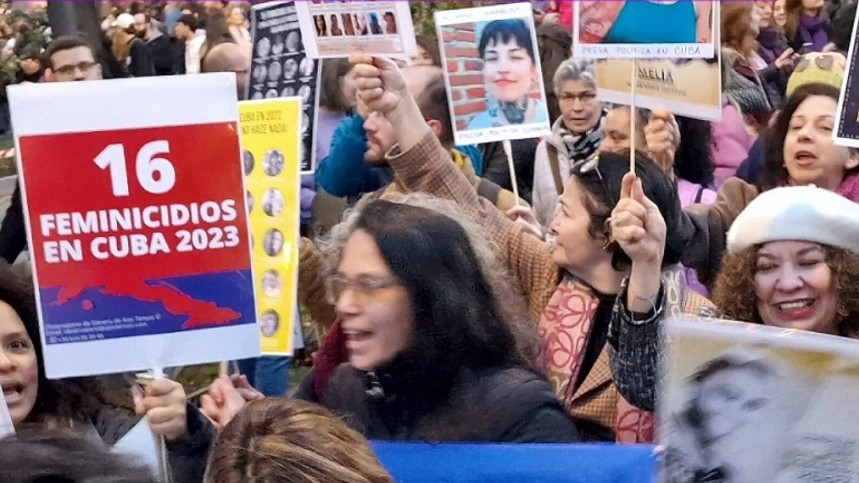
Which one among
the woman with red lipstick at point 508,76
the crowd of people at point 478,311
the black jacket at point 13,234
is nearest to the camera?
the crowd of people at point 478,311

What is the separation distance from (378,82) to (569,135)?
1598 mm

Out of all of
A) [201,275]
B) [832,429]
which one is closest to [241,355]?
[201,275]

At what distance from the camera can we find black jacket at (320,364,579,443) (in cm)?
229

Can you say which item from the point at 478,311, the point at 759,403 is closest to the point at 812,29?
the point at 478,311

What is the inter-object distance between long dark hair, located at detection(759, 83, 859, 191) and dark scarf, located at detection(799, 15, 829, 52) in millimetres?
3499

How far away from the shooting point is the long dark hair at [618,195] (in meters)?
2.87

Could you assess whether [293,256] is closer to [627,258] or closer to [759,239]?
[627,258]

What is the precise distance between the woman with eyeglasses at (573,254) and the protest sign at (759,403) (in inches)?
29.0

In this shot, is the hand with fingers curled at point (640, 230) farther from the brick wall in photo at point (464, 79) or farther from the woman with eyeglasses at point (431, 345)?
the brick wall in photo at point (464, 79)

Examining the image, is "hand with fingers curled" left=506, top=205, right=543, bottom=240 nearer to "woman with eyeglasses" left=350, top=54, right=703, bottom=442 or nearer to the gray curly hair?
"woman with eyeglasses" left=350, top=54, right=703, bottom=442

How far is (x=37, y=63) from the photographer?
7.19 m

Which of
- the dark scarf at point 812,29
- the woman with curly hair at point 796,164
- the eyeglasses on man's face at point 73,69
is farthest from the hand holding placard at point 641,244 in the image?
the dark scarf at point 812,29

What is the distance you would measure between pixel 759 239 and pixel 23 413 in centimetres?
146

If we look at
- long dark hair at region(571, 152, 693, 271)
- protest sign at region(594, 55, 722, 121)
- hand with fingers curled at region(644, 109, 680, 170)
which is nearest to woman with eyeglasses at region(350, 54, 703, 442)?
long dark hair at region(571, 152, 693, 271)
